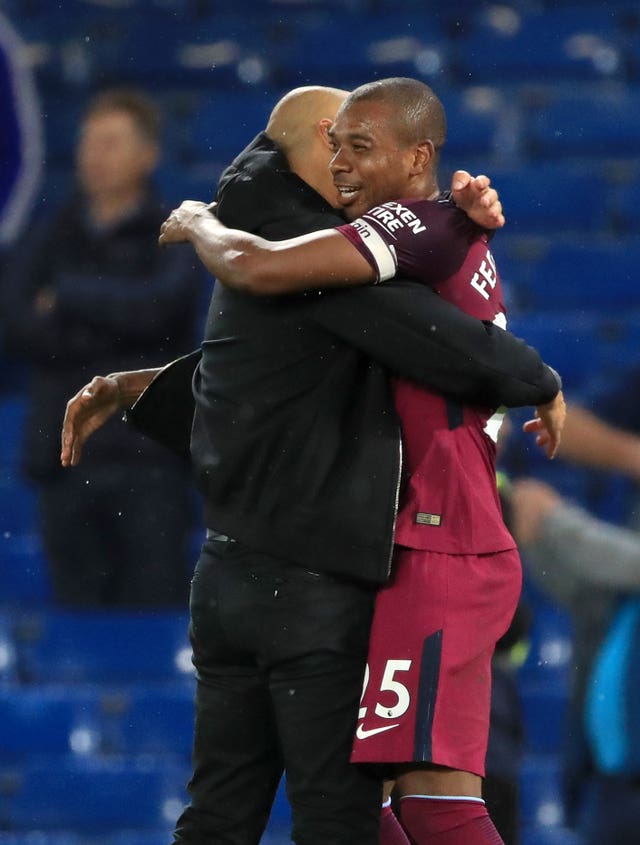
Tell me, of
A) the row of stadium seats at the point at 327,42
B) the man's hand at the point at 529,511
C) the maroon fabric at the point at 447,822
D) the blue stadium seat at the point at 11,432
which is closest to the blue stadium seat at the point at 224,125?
the row of stadium seats at the point at 327,42

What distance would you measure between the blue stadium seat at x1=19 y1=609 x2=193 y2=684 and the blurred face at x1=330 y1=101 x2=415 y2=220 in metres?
3.00

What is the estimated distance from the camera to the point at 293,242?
2297mm

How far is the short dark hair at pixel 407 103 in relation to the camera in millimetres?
2398

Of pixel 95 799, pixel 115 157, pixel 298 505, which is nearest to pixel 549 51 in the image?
pixel 115 157

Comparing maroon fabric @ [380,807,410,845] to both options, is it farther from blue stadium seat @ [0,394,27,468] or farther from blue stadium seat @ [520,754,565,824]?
blue stadium seat @ [0,394,27,468]

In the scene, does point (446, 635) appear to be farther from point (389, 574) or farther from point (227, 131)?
point (227, 131)

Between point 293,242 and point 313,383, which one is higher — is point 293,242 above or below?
above

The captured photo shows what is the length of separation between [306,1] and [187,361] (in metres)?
3.91

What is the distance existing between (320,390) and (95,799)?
119 inches

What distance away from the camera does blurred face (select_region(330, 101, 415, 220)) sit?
2.39 metres

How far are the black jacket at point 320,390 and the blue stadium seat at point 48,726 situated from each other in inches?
117

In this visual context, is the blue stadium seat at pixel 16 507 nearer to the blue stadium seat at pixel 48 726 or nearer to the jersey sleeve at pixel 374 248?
the blue stadium seat at pixel 48 726

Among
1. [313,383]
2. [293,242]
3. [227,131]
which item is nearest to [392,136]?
[293,242]

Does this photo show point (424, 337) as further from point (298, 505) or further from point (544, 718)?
point (544, 718)
